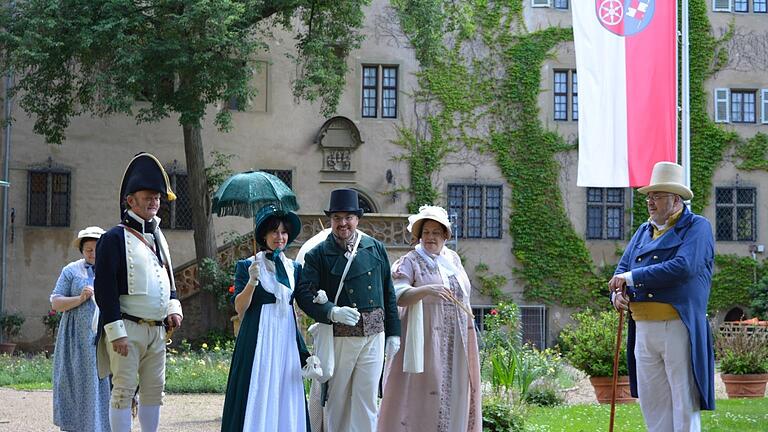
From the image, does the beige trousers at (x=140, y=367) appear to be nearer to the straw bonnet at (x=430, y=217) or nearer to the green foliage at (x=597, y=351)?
the straw bonnet at (x=430, y=217)

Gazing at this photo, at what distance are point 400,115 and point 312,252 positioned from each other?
20.5 m

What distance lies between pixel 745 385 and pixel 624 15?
5165 mm

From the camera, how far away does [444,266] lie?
9102 millimetres

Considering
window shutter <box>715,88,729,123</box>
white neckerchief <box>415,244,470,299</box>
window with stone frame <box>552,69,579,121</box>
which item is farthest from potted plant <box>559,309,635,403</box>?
window shutter <box>715,88,729,123</box>

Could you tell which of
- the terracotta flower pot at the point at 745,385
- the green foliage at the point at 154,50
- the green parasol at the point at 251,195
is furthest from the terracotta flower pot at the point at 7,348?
the green parasol at the point at 251,195

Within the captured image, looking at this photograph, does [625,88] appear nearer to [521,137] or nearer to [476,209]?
[476,209]

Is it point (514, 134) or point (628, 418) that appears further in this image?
point (514, 134)

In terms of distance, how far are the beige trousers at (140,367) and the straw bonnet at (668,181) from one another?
3791mm

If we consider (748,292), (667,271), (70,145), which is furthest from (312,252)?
(748,292)

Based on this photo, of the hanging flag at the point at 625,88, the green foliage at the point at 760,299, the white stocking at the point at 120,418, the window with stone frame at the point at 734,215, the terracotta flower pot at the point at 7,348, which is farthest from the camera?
the window with stone frame at the point at 734,215

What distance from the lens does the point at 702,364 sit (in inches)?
312

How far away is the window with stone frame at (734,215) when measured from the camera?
96.5 ft

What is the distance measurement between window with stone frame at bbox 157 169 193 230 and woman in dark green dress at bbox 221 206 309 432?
64.2 ft

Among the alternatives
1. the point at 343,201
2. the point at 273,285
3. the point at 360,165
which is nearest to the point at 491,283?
the point at 360,165
